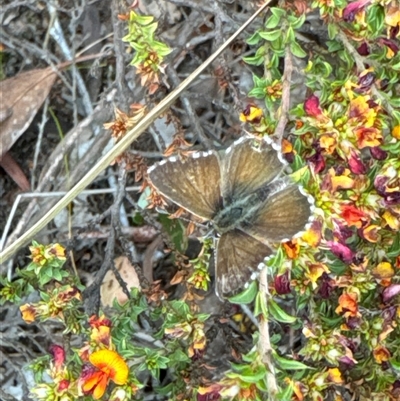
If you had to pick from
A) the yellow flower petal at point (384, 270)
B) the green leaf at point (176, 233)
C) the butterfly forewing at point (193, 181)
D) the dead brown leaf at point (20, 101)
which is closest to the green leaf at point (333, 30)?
the butterfly forewing at point (193, 181)

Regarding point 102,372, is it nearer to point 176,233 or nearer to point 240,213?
point 240,213

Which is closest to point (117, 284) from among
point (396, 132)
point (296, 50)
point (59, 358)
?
point (59, 358)

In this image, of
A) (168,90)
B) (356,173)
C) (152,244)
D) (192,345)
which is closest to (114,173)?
(152,244)

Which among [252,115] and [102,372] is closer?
[102,372]

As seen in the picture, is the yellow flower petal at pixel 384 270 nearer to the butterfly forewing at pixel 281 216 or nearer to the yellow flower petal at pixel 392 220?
the yellow flower petal at pixel 392 220

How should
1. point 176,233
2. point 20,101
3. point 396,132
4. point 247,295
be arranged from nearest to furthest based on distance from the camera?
point 247,295, point 396,132, point 176,233, point 20,101

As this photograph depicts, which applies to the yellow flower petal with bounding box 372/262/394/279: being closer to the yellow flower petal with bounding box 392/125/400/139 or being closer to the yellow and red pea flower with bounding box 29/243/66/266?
the yellow flower petal with bounding box 392/125/400/139

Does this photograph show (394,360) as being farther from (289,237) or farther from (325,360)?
(289,237)

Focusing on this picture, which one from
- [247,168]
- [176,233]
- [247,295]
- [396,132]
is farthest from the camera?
[176,233]
